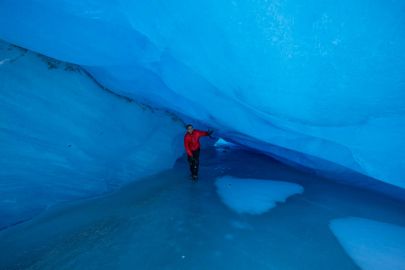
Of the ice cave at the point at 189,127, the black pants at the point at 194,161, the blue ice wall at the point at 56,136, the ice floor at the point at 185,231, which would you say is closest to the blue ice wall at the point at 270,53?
the ice cave at the point at 189,127

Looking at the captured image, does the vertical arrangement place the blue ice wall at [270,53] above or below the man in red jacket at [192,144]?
above

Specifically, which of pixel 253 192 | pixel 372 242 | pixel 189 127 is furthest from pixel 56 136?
pixel 372 242

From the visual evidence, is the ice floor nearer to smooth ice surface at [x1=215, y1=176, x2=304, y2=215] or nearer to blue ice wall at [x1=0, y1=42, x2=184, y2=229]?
smooth ice surface at [x1=215, y1=176, x2=304, y2=215]

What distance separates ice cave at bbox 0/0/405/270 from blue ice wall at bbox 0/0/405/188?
2 centimetres

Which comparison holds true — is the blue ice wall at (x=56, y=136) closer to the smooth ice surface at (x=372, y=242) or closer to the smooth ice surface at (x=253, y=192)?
the smooth ice surface at (x=253, y=192)

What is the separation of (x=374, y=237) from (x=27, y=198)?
191 inches

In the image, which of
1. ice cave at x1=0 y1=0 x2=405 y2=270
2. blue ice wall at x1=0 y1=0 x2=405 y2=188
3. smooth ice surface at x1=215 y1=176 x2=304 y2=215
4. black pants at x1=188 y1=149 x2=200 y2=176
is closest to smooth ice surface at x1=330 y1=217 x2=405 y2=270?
ice cave at x1=0 y1=0 x2=405 y2=270

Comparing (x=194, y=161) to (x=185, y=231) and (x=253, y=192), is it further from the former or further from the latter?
(x=185, y=231)

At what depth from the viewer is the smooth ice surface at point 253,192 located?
15.8 feet

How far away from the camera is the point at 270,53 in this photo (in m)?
3.27

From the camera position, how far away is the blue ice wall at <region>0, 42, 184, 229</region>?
4.05 meters

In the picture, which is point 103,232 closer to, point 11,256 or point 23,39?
point 11,256

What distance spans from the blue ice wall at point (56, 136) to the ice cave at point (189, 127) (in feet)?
0.06

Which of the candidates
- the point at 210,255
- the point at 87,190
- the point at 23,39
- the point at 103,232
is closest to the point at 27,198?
the point at 87,190
